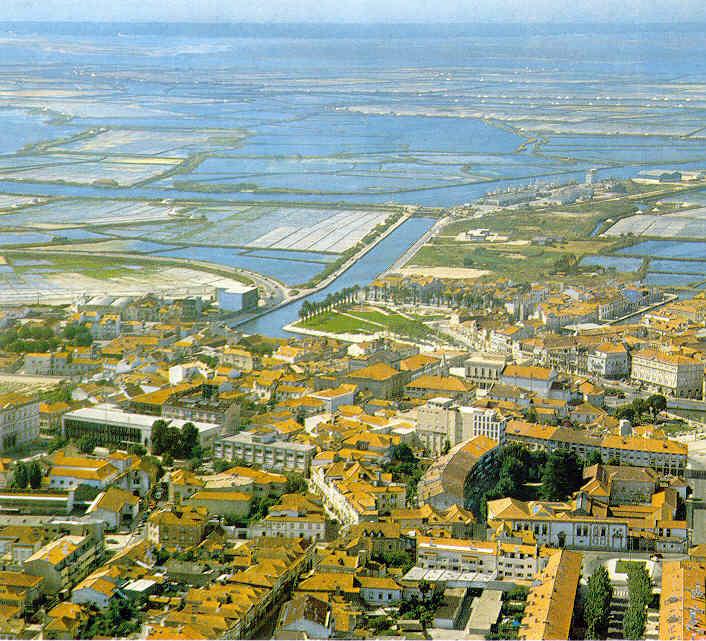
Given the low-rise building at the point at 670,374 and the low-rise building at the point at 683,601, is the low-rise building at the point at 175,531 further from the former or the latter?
the low-rise building at the point at 670,374

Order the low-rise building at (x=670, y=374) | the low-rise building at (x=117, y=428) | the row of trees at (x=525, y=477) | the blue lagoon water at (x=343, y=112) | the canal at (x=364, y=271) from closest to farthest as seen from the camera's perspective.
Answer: the row of trees at (x=525, y=477) → the low-rise building at (x=117, y=428) → the low-rise building at (x=670, y=374) → the canal at (x=364, y=271) → the blue lagoon water at (x=343, y=112)

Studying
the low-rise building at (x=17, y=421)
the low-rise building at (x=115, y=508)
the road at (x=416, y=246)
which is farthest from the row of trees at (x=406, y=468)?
the road at (x=416, y=246)

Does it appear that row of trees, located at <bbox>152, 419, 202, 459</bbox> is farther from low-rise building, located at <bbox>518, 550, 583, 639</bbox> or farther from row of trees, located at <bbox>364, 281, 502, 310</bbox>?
row of trees, located at <bbox>364, 281, 502, 310</bbox>

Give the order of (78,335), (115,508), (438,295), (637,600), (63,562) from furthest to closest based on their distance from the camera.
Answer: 1. (438,295)
2. (78,335)
3. (115,508)
4. (63,562)
5. (637,600)

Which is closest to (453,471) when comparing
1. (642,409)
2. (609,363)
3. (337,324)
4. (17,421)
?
(642,409)

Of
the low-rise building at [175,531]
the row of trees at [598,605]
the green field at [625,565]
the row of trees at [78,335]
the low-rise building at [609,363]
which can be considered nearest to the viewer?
the row of trees at [598,605]

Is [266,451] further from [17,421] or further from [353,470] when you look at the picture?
[17,421]

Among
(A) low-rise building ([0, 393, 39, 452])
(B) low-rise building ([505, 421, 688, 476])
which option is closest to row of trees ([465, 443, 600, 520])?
(B) low-rise building ([505, 421, 688, 476])
